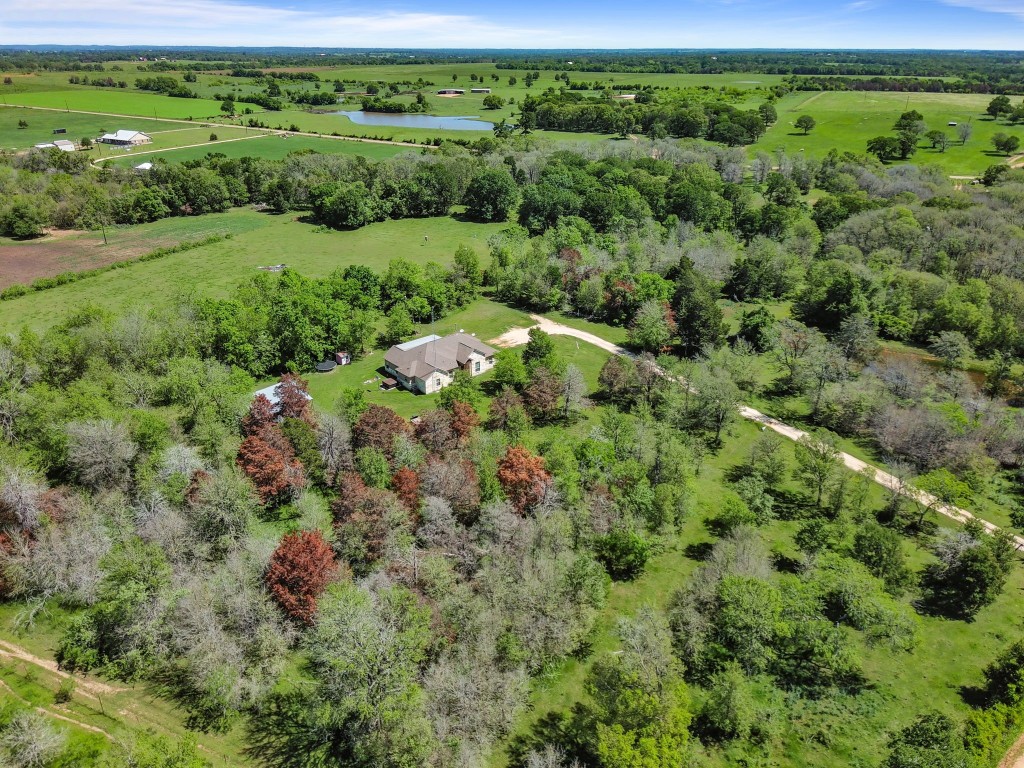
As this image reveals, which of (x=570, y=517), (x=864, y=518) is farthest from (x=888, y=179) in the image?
(x=570, y=517)

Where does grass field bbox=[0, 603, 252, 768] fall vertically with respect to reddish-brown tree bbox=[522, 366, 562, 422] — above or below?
below

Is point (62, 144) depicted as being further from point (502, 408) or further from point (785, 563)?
point (785, 563)

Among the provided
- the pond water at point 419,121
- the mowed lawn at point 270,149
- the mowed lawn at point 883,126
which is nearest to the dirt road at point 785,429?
the mowed lawn at point 270,149

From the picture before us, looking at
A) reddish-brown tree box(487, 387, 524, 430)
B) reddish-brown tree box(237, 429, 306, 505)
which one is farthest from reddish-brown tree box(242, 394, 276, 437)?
reddish-brown tree box(487, 387, 524, 430)

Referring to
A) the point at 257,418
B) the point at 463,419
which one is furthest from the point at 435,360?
the point at 257,418

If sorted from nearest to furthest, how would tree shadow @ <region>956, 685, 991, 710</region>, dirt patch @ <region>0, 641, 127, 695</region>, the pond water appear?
tree shadow @ <region>956, 685, 991, 710</region>
dirt patch @ <region>0, 641, 127, 695</region>
the pond water

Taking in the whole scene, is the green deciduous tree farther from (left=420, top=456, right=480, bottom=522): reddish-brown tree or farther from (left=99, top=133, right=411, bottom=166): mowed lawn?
(left=420, top=456, right=480, bottom=522): reddish-brown tree
